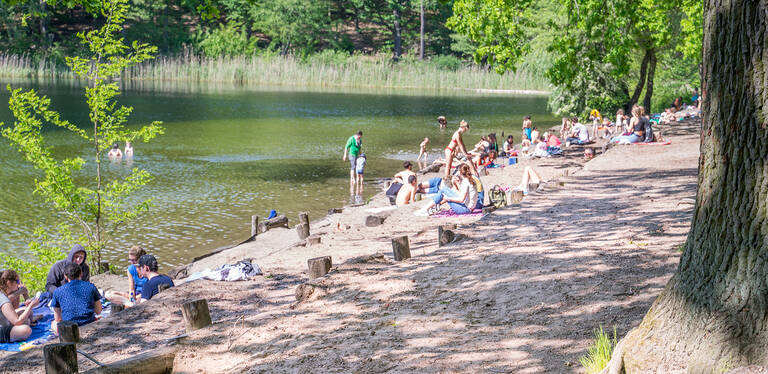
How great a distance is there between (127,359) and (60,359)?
52 centimetres

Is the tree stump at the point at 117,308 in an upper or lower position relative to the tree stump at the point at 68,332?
lower

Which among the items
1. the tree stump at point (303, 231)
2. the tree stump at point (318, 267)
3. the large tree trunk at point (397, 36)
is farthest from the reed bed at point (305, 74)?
the tree stump at point (318, 267)

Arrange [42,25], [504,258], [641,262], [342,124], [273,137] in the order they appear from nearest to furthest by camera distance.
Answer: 1. [641,262]
2. [504,258]
3. [273,137]
4. [342,124]
5. [42,25]

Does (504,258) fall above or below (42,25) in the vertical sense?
below

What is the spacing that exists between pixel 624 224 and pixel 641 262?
8.83ft

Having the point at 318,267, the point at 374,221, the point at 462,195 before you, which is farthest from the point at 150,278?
the point at 462,195

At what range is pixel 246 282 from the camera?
34.1 ft

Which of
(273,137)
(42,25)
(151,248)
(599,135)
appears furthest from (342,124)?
(42,25)

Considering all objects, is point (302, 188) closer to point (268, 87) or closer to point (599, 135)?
point (599, 135)

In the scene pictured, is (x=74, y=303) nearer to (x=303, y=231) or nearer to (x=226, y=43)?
(x=303, y=231)

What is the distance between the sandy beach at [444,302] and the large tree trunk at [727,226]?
0.90 metres

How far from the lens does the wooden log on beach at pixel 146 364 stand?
5.99 metres

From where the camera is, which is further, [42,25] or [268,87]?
[42,25]

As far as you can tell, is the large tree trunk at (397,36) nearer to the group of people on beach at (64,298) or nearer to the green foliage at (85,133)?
the green foliage at (85,133)
